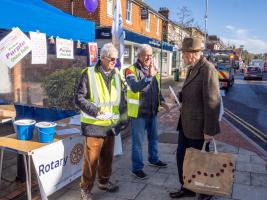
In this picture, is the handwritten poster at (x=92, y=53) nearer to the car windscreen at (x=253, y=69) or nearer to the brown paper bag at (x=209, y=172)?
the brown paper bag at (x=209, y=172)

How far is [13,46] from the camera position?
14.4 feet

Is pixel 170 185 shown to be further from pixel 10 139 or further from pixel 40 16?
pixel 40 16

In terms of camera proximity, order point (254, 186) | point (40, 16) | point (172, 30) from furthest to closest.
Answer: point (172, 30), point (40, 16), point (254, 186)

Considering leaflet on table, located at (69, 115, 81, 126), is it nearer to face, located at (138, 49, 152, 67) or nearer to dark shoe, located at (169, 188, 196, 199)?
face, located at (138, 49, 152, 67)

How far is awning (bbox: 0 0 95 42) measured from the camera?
4.23 meters

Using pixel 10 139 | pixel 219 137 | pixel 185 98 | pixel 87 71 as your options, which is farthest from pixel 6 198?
pixel 219 137

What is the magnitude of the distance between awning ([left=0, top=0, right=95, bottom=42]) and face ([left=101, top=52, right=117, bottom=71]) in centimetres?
152

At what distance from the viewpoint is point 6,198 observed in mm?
3939

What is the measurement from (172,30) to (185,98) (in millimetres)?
29998

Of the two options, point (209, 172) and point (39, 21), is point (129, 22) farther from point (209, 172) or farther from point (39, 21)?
point (209, 172)

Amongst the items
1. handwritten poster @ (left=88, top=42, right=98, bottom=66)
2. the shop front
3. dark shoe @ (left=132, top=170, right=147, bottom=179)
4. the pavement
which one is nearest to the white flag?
handwritten poster @ (left=88, top=42, right=98, bottom=66)

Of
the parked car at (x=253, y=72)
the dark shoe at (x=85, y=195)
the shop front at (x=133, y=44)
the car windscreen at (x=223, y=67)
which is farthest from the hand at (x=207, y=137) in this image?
the parked car at (x=253, y=72)

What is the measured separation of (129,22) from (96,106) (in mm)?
17746

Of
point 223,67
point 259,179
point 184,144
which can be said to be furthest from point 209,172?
point 223,67
